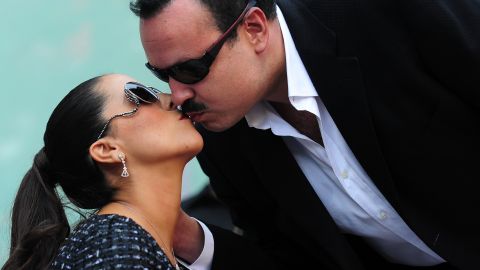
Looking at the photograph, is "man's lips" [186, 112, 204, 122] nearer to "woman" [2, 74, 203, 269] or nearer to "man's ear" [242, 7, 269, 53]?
"woman" [2, 74, 203, 269]

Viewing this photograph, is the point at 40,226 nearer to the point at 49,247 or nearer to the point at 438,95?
the point at 49,247

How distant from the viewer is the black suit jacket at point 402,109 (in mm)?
2457

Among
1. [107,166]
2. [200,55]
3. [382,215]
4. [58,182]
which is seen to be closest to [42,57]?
[58,182]

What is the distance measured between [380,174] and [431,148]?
19 cm

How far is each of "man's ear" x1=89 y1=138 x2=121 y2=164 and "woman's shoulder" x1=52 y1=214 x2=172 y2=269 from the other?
21cm

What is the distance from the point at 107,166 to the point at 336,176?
80 cm

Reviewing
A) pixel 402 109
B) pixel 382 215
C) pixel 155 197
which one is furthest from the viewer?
pixel 382 215

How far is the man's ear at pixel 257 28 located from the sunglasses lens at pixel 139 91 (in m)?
0.38

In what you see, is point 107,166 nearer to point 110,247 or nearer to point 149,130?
point 149,130

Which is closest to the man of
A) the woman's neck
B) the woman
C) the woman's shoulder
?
the woman

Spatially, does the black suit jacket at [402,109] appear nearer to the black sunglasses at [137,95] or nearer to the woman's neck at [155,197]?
the woman's neck at [155,197]

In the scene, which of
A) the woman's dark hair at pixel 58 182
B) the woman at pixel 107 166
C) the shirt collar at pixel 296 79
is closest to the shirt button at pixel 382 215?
the shirt collar at pixel 296 79

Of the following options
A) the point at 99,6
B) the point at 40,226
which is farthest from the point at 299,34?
the point at 99,6

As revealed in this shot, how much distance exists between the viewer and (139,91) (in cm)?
254
